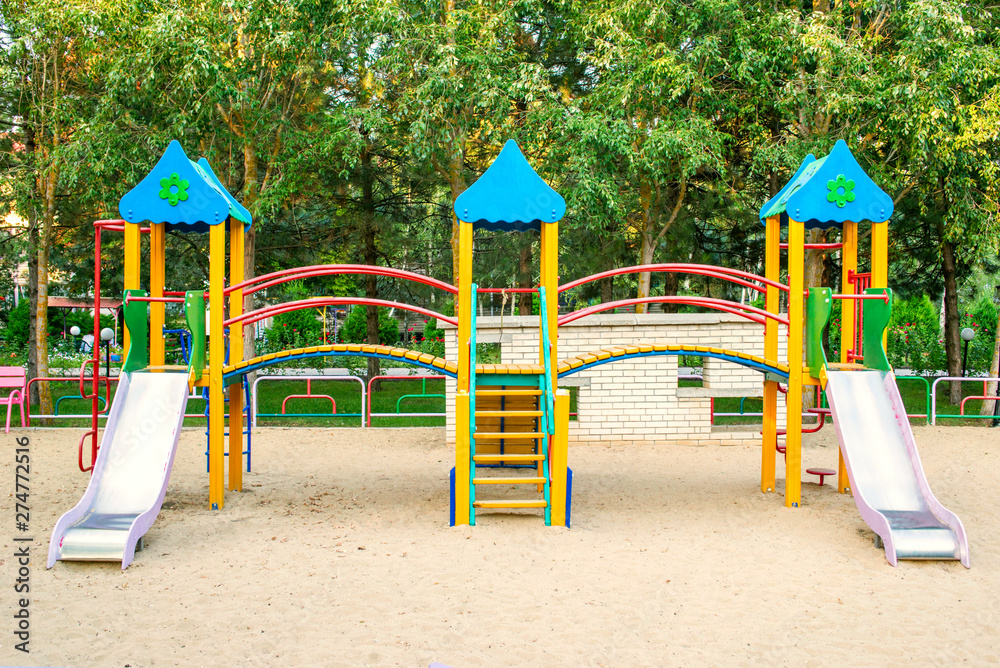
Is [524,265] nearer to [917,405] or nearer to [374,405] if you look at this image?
[374,405]

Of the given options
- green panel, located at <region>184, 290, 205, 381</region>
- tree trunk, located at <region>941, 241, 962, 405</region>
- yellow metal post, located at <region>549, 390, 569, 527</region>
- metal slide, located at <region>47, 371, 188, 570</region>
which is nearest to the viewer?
metal slide, located at <region>47, 371, 188, 570</region>

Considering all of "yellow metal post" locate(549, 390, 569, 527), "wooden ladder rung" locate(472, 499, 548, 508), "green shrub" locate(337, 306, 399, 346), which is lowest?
"wooden ladder rung" locate(472, 499, 548, 508)

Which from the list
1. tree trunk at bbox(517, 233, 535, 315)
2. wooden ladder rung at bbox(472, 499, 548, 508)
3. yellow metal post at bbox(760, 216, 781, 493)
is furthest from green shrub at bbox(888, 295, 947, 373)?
wooden ladder rung at bbox(472, 499, 548, 508)

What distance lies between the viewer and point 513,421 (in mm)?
7996

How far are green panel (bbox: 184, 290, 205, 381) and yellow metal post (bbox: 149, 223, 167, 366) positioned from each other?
403 millimetres

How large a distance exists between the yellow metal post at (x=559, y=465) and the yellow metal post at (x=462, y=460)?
653 millimetres

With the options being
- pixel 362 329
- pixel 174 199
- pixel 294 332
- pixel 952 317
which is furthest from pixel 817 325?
pixel 362 329

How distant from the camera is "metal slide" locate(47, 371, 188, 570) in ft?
16.8

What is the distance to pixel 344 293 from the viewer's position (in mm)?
22047

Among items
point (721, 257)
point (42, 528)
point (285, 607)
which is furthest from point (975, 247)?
point (42, 528)

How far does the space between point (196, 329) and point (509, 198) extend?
2821mm

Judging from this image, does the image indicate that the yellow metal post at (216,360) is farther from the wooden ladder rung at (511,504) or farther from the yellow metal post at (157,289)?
the wooden ladder rung at (511,504)

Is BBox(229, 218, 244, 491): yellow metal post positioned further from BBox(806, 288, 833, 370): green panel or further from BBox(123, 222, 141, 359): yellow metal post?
BBox(806, 288, 833, 370): green panel

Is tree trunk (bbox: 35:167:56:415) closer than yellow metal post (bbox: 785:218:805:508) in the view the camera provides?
No
